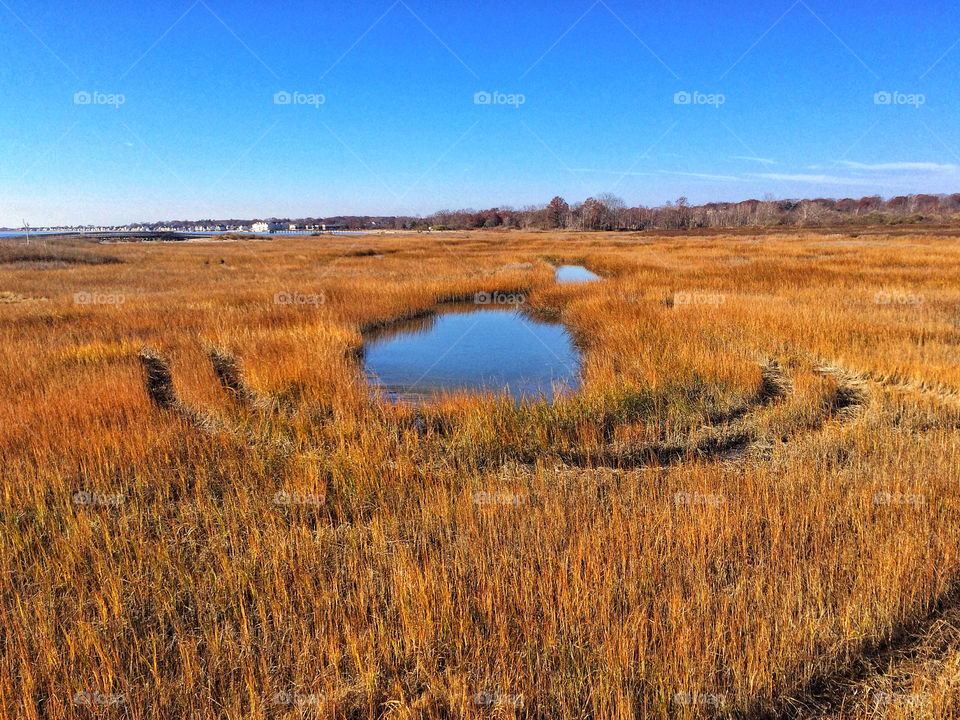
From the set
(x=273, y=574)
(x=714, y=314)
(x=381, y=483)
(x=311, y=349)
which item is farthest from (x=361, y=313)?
(x=273, y=574)

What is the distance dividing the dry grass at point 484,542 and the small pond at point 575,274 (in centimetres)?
1847

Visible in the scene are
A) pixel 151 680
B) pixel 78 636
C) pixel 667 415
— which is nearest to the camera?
pixel 151 680

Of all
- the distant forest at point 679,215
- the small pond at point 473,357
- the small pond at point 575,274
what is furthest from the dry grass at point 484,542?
the distant forest at point 679,215

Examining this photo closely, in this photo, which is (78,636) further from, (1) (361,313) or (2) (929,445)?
(1) (361,313)

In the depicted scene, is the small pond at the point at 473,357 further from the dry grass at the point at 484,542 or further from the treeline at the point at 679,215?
the treeline at the point at 679,215

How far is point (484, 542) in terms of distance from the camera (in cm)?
427

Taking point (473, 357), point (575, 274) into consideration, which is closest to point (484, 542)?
point (473, 357)

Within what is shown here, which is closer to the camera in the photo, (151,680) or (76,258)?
(151,680)

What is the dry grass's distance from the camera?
302 cm

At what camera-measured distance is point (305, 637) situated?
331 cm

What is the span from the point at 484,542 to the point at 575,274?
29053 millimetres

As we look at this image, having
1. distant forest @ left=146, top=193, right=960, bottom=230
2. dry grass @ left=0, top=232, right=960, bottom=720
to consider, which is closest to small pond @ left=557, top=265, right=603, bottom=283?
dry grass @ left=0, top=232, right=960, bottom=720

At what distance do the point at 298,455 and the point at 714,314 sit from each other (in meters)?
12.0

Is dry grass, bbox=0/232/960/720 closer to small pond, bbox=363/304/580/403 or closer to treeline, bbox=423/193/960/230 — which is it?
small pond, bbox=363/304/580/403
